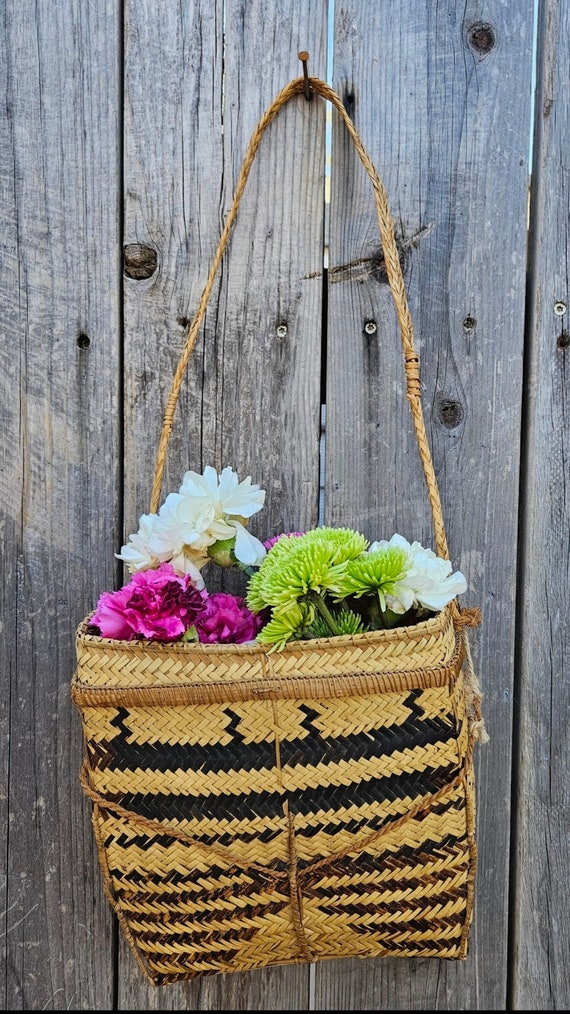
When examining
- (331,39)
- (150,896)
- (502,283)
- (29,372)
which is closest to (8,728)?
(150,896)

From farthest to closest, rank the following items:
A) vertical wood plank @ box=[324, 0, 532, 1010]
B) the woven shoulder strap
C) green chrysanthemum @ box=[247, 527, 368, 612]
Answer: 1. vertical wood plank @ box=[324, 0, 532, 1010]
2. the woven shoulder strap
3. green chrysanthemum @ box=[247, 527, 368, 612]

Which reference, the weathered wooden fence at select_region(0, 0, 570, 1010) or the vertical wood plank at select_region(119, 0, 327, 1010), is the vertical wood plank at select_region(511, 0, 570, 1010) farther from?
the vertical wood plank at select_region(119, 0, 327, 1010)

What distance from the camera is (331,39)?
937 mm

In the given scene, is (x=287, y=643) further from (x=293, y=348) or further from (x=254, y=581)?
(x=293, y=348)

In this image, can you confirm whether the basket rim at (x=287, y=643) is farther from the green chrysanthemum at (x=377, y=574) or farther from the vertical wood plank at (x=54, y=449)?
the vertical wood plank at (x=54, y=449)

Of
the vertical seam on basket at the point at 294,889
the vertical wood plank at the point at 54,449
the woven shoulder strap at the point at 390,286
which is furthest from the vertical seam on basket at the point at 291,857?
the vertical wood plank at the point at 54,449

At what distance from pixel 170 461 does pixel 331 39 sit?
622 mm

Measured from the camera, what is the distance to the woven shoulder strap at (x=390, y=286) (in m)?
0.82

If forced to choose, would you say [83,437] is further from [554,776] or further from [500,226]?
[554,776]

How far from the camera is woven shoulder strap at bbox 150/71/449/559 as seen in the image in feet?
2.69

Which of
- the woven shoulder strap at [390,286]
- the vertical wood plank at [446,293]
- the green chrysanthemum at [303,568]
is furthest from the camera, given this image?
the vertical wood plank at [446,293]

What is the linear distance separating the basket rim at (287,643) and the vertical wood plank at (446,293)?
0.27 meters

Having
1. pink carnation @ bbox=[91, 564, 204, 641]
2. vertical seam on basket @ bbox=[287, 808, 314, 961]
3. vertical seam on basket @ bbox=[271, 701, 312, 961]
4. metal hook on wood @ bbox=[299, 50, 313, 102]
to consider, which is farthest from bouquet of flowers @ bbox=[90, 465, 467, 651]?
metal hook on wood @ bbox=[299, 50, 313, 102]

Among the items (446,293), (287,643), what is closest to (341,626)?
(287,643)
